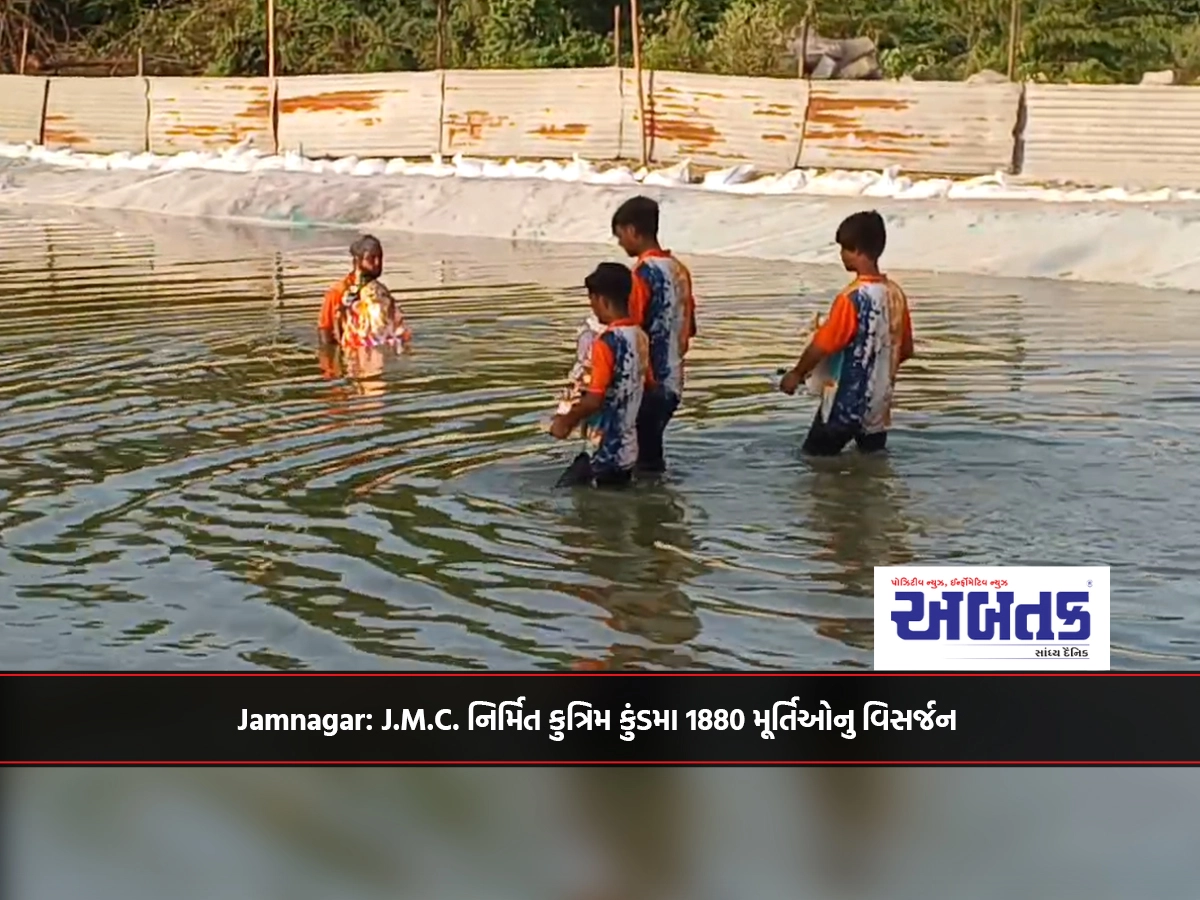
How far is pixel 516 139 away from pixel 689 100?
1.25m

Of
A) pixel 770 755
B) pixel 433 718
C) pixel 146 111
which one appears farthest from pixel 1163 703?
pixel 146 111

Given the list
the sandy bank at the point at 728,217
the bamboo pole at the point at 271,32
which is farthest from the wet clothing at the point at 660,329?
the bamboo pole at the point at 271,32

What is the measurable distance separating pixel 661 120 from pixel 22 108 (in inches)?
A: 254

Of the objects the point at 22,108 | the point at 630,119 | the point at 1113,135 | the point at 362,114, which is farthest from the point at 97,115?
the point at 1113,135

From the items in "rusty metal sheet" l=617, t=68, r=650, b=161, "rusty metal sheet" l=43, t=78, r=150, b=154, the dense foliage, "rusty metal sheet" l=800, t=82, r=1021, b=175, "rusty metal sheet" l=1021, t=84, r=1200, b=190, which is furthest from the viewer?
"rusty metal sheet" l=43, t=78, r=150, b=154

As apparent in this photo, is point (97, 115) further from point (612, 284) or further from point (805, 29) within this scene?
point (612, 284)

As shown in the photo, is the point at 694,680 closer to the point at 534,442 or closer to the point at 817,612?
the point at 817,612

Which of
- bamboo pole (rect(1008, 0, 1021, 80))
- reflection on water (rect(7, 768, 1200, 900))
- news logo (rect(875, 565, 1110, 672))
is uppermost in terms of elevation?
bamboo pole (rect(1008, 0, 1021, 80))

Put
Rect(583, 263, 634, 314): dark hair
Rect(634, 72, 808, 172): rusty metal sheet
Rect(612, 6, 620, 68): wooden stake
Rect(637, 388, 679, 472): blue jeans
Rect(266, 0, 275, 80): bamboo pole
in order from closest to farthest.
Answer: Rect(583, 263, 634, 314): dark hair, Rect(637, 388, 679, 472): blue jeans, Rect(612, 6, 620, 68): wooden stake, Rect(634, 72, 808, 172): rusty metal sheet, Rect(266, 0, 275, 80): bamboo pole

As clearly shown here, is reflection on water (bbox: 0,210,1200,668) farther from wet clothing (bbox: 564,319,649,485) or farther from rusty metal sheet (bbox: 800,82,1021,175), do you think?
rusty metal sheet (bbox: 800,82,1021,175)

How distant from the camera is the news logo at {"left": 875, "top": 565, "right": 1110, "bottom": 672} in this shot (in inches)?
135

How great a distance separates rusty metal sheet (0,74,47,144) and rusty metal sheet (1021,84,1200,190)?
8721 millimetres

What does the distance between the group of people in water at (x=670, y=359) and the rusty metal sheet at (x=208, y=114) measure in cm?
998

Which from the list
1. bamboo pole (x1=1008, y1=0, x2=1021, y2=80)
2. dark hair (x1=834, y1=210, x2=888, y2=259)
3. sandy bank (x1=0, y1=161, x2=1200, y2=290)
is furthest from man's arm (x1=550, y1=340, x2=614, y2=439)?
bamboo pole (x1=1008, y1=0, x2=1021, y2=80)
